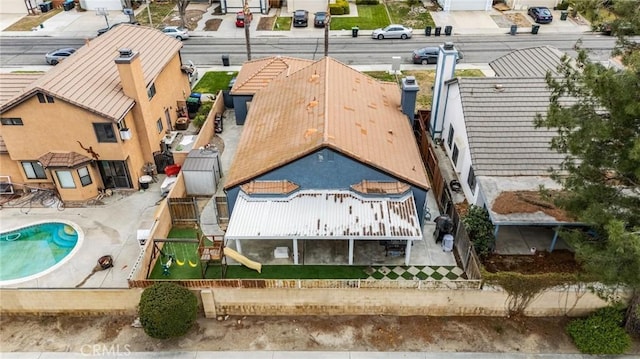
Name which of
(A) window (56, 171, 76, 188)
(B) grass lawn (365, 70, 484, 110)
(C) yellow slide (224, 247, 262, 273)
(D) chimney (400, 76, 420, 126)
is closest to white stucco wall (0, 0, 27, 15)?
(A) window (56, 171, 76, 188)

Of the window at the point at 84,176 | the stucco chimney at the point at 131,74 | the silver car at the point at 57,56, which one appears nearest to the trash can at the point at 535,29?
the stucco chimney at the point at 131,74

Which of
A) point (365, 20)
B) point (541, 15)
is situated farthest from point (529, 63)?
point (365, 20)

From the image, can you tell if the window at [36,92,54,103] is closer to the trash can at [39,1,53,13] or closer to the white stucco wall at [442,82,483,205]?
the white stucco wall at [442,82,483,205]

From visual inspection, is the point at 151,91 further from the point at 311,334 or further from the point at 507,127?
the point at 507,127

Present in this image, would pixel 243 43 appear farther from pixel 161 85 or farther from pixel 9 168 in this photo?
pixel 9 168

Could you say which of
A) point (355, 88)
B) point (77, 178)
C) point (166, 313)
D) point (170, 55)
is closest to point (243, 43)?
point (170, 55)

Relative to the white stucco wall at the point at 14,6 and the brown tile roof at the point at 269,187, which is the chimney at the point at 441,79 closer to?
the brown tile roof at the point at 269,187
